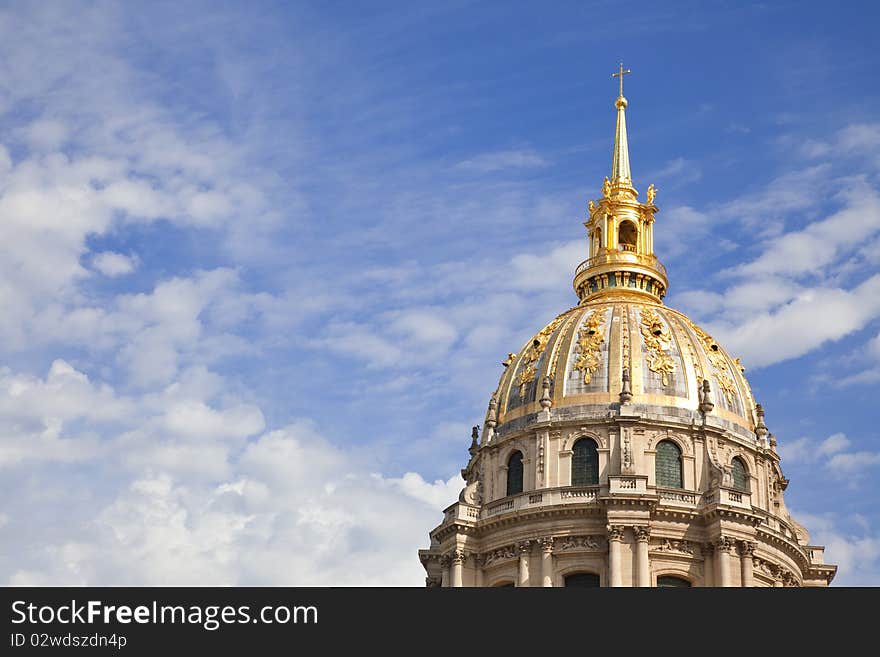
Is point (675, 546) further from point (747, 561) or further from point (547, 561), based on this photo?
point (547, 561)

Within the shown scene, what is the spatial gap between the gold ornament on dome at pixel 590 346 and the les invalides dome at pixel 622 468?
88 millimetres

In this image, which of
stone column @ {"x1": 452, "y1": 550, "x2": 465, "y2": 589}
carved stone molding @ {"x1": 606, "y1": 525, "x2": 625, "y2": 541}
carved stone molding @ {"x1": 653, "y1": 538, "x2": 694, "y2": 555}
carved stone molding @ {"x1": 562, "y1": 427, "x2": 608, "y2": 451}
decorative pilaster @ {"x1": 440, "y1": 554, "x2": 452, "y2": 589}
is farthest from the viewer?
carved stone molding @ {"x1": 562, "y1": 427, "x2": 608, "y2": 451}

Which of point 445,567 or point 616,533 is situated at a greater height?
point 616,533

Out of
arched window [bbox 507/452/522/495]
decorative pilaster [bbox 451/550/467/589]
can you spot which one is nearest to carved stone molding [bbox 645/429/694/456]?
arched window [bbox 507/452/522/495]

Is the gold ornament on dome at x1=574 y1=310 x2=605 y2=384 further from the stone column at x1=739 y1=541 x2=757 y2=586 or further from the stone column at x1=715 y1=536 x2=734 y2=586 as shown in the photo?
the stone column at x1=739 y1=541 x2=757 y2=586

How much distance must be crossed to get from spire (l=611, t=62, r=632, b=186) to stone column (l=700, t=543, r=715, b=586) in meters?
31.1

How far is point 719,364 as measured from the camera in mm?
103938

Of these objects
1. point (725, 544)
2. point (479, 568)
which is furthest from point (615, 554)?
point (479, 568)

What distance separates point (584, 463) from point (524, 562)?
7640mm

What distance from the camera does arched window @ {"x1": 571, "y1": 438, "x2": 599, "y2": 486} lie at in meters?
97.4

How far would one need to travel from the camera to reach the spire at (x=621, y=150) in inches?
4560

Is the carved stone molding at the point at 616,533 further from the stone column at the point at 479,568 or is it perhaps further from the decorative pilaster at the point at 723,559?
the stone column at the point at 479,568
